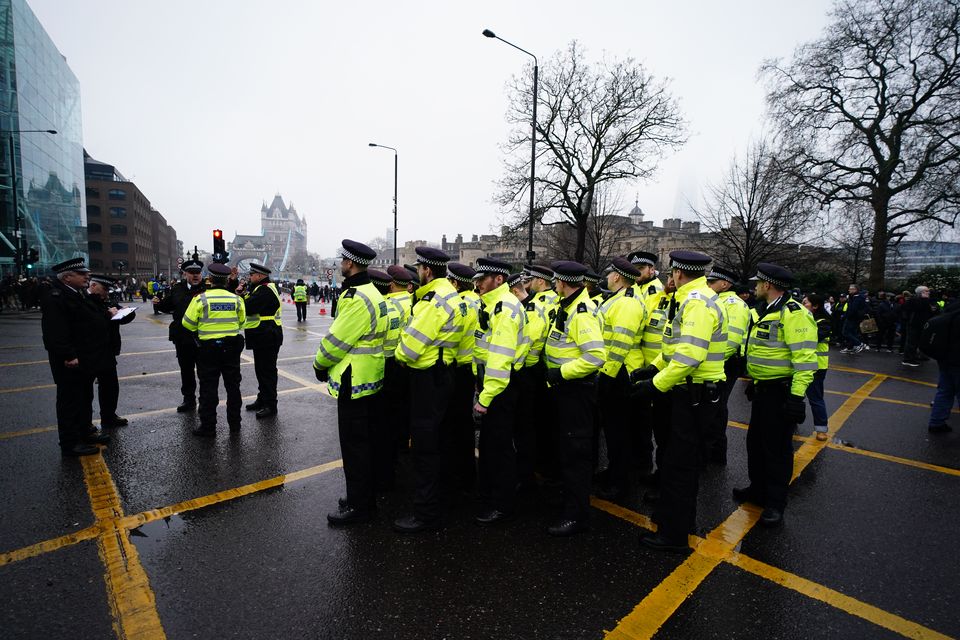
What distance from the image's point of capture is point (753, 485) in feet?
13.4

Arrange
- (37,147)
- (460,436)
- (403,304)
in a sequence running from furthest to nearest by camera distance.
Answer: (37,147), (403,304), (460,436)

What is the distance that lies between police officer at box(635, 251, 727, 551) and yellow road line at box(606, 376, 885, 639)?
0.18 m

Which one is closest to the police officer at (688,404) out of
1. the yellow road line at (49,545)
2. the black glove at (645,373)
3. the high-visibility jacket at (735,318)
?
the black glove at (645,373)

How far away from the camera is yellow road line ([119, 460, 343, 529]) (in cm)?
360

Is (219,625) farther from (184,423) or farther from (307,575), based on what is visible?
(184,423)

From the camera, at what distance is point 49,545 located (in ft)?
10.5

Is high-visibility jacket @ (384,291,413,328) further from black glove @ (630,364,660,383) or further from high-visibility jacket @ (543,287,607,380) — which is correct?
black glove @ (630,364,660,383)

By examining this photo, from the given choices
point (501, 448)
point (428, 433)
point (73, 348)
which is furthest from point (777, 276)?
point (73, 348)

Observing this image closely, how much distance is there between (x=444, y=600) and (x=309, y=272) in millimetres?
147504

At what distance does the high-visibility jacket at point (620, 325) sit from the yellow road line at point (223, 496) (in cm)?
300

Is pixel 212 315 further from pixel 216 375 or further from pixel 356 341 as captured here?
pixel 356 341

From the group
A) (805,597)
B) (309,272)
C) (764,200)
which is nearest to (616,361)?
(805,597)

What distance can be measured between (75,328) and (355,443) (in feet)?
12.8

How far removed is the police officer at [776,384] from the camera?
366 cm
